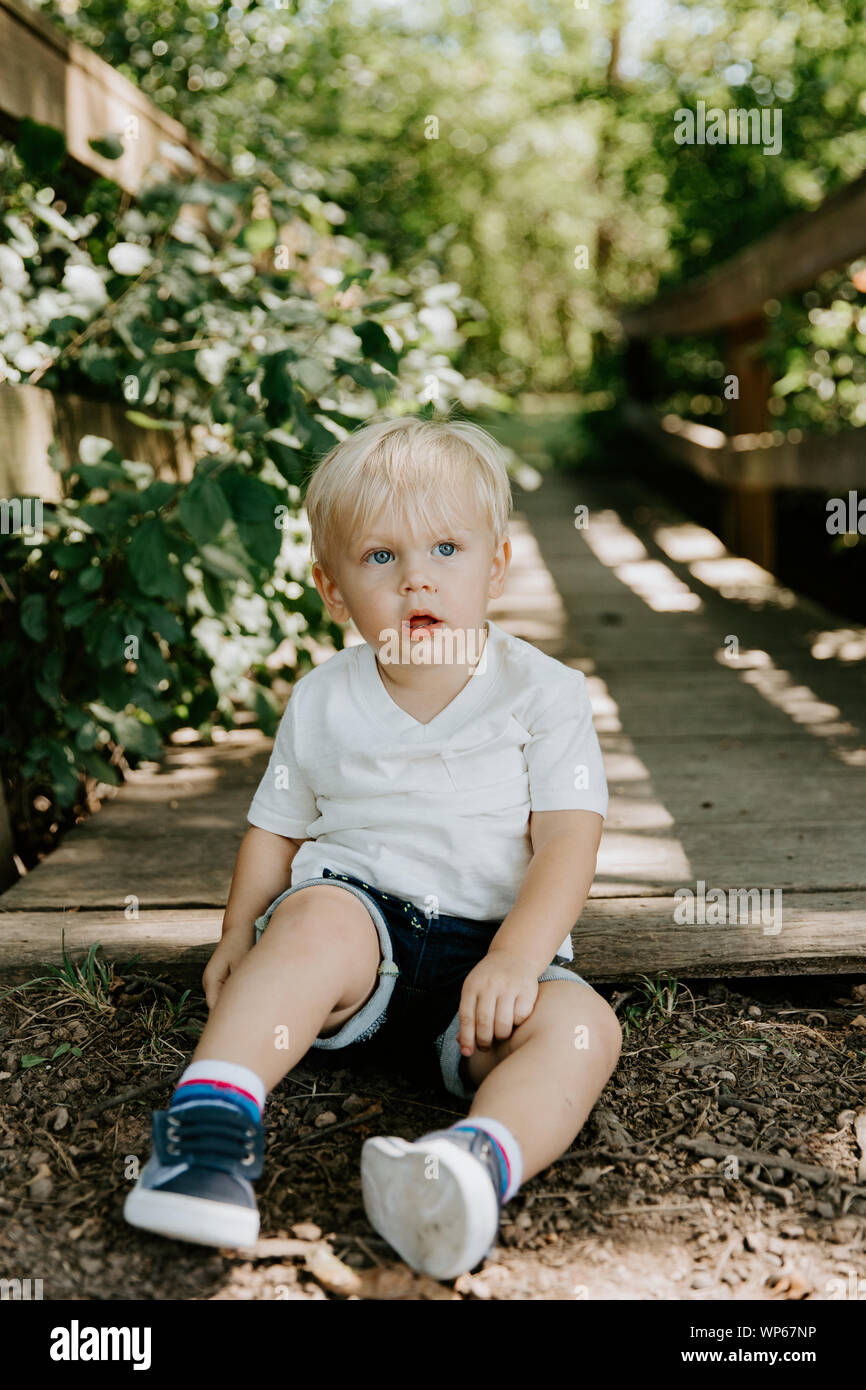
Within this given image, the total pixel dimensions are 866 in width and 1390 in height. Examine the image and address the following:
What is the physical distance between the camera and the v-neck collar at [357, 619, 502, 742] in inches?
68.6

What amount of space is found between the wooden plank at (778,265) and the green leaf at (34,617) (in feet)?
8.56

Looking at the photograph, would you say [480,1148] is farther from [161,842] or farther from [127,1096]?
[161,842]

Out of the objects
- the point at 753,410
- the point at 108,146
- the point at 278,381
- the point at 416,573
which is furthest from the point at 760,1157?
the point at 753,410

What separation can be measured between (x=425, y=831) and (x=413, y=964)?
0.18 m

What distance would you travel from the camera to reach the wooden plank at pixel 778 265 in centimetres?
364

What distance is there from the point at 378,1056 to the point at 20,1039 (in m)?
0.52

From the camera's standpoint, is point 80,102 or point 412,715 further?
point 80,102

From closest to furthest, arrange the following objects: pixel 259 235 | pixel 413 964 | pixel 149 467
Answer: pixel 413 964 → pixel 149 467 → pixel 259 235

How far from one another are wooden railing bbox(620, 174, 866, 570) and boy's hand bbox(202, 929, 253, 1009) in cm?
241

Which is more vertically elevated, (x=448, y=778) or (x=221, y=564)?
A: (x=221, y=564)

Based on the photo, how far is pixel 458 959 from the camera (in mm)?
1676

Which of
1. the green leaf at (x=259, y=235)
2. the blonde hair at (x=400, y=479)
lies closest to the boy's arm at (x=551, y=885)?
the blonde hair at (x=400, y=479)

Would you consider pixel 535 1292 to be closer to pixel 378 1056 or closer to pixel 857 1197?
pixel 857 1197

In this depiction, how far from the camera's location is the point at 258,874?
1789mm
